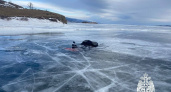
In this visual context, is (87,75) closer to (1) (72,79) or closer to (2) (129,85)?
(1) (72,79)

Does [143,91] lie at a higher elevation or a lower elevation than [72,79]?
higher

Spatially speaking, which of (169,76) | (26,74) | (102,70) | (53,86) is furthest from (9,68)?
(169,76)

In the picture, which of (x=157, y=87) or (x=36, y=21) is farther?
(x=36, y=21)

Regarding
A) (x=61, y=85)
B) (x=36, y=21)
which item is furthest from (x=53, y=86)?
(x=36, y=21)

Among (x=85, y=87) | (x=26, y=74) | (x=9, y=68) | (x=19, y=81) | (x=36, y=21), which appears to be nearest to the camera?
(x=85, y=87)

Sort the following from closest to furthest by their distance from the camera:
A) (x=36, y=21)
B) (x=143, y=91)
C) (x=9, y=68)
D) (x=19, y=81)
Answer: (x=143, y=91) → (x=19, y=81) → (x=9, y=68) → (x=36, y=21)

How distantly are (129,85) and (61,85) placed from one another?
2458 mm

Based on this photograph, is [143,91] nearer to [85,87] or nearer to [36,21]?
[85,87]

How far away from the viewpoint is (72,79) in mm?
5770

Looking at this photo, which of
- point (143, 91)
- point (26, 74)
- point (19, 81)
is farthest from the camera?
point (26, 74)

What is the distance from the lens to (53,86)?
509cm

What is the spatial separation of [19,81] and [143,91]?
14.2ft

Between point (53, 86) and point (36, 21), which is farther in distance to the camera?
point (36, 21)

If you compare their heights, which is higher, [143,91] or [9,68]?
[143,91]
